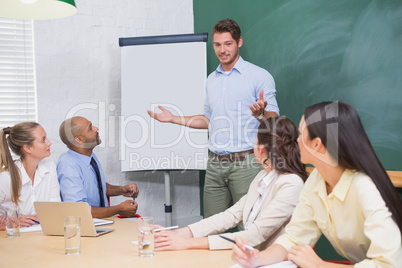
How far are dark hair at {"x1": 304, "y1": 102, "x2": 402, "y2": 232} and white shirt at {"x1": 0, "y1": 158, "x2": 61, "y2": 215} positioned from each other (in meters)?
1.74

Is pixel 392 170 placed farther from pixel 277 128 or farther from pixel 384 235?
pixel 384 235

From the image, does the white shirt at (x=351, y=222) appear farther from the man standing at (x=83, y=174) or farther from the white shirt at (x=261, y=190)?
the man standing at (x=83, y=174)

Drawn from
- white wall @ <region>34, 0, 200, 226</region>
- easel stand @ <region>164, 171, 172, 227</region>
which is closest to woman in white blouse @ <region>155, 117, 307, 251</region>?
easel stand @ <region>164, 171, 172, 227</region>

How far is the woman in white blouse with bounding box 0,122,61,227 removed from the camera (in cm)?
256

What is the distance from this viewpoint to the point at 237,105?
3346mm

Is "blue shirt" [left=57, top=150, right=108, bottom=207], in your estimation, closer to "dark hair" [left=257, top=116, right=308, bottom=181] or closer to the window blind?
"dark hair" [left=257, top=116, right=308, bottom=181]

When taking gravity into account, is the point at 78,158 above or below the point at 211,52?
below

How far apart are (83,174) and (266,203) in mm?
1276

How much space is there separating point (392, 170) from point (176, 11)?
2.73 meters

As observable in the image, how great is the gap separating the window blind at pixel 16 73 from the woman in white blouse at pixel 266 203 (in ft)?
8.03

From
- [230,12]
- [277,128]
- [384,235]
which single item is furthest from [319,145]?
[230,12]

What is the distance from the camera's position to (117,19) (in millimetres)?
4344

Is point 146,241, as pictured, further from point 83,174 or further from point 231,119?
point 231,119

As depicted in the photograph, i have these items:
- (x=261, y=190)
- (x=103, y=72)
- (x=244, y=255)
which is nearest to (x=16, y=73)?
(x=103, y=72)
